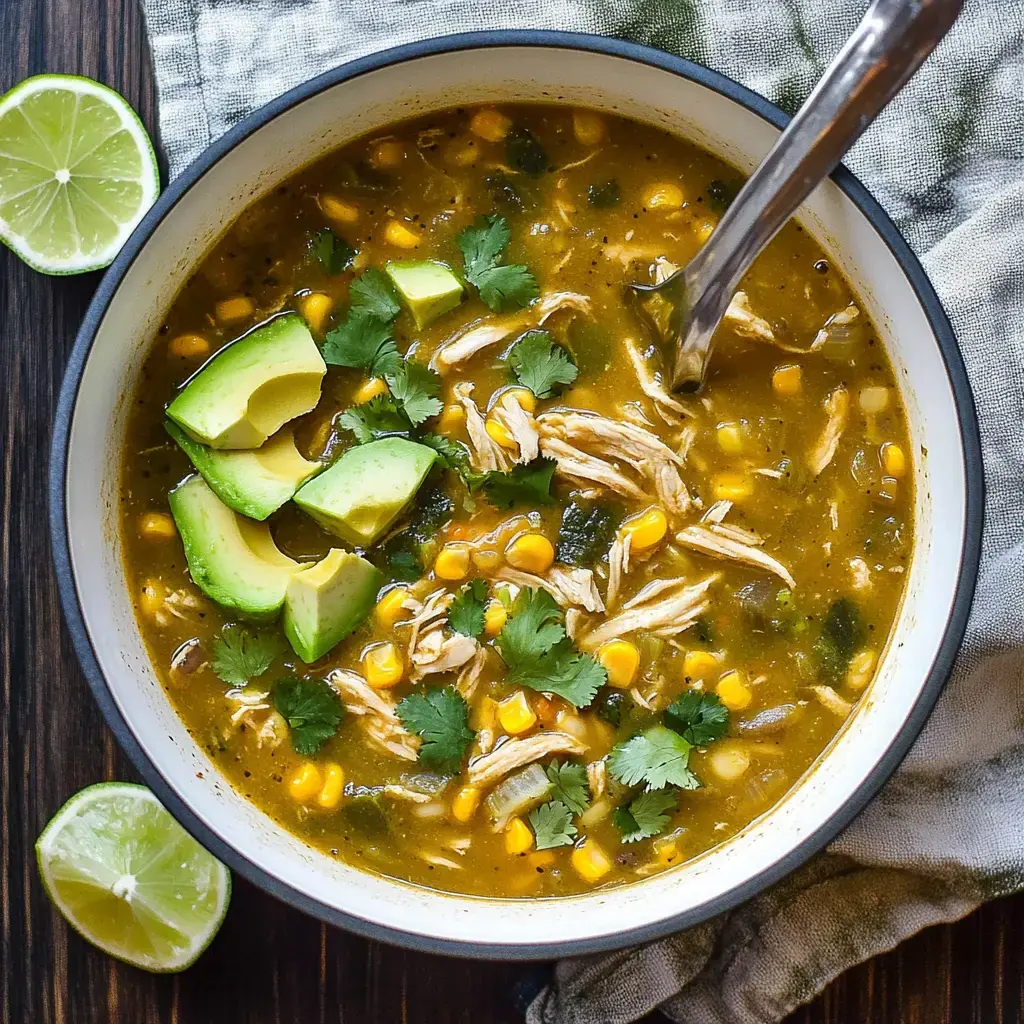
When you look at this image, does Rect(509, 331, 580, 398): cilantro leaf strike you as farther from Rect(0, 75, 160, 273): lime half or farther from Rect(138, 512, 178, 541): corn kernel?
Rect(0, 75, 160, 273): lime half

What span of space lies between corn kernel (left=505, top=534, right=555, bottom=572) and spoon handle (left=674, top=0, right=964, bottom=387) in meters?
0.59

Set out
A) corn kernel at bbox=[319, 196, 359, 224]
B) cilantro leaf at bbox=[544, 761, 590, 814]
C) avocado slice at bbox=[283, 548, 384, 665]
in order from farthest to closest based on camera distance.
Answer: corn kernel at bbox=[319, 196, 359, 224], cilantro leaf at bbox=[544, 761, 590, 814], avocado slice at bbox=[283, 548, 384, 665]

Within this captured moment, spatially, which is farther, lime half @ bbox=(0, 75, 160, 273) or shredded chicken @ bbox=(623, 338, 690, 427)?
lime half @ bbox=(0, 75, 160, 273)

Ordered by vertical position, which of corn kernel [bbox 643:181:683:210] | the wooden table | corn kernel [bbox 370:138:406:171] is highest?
corn kernel [bbox 370:138:406:171]

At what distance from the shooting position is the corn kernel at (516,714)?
309 cm

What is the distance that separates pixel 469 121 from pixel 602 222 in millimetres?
474

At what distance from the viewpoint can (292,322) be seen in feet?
10.2

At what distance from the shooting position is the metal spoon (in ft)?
7.91

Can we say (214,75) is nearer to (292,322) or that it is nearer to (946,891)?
(292,322)

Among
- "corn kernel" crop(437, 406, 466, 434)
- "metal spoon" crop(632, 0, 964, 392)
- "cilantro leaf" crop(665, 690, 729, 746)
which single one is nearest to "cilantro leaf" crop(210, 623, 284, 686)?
"corn kernel" crop(437, 406, 466, 434)

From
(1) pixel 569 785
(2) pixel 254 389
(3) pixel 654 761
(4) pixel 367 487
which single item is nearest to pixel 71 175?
(2) pixel 254 389

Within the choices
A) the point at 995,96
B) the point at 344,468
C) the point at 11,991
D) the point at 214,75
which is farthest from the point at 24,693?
the point at 995,96

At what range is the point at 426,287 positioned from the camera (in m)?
3.08

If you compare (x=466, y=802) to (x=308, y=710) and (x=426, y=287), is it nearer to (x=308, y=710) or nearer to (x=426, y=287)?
(x=308, y=710)
